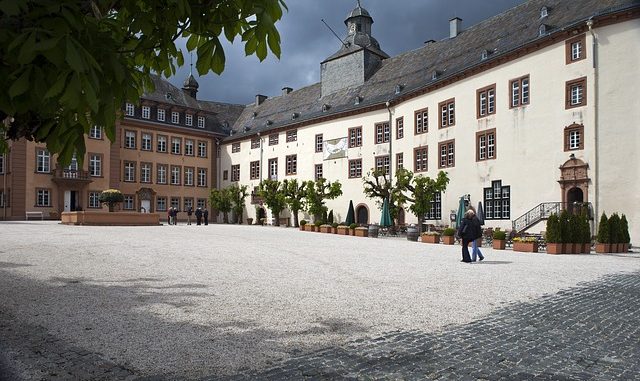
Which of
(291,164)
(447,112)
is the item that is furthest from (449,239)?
(291,164)

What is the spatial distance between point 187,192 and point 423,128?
2944 cm

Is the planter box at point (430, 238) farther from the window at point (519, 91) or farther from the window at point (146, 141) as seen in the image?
the window at point (146, 141)

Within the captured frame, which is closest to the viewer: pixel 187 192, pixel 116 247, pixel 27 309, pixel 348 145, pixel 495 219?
pixel 27 309

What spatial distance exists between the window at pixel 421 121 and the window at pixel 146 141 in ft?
95.0

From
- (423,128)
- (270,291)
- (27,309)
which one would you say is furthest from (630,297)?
(423,128)

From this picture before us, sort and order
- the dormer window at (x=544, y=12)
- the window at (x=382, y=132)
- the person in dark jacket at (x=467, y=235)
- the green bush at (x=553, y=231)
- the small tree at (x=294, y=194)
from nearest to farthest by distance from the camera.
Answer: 1. the person in dark jacket at (x=467, y=235)
2. the green bush at (x=553, y=231)
3. the dormer window at (x=544, y=12)
4. the window at (x=382, y=132)
5. the small tree at (x=294, y=194)

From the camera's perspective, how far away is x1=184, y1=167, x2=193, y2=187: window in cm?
5650

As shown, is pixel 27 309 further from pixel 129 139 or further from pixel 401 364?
pixel 129 139

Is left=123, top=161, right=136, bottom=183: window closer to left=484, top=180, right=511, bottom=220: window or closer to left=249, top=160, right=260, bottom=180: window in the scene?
left=249, top=160, right=260, bottom=180: window

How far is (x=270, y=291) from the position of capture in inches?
363

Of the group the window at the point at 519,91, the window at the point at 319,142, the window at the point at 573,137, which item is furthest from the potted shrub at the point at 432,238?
the window at the point at 319,142

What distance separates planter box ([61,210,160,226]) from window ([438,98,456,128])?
21522 millimetres

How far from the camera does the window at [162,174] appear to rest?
54.3 meters

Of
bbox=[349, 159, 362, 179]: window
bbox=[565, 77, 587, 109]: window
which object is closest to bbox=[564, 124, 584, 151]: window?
bbox=[565, 77, 587, 109]: window
